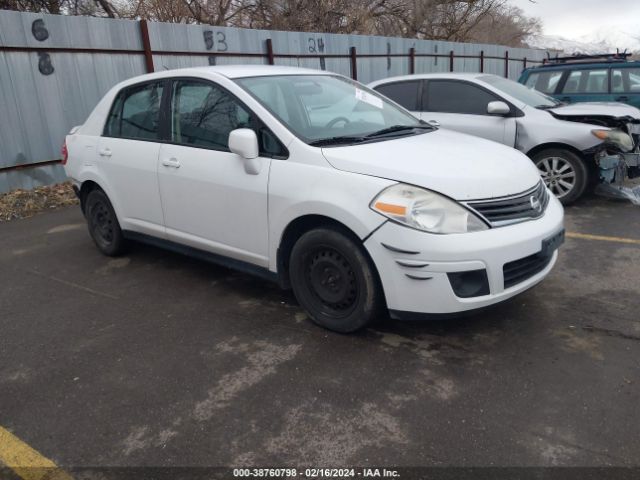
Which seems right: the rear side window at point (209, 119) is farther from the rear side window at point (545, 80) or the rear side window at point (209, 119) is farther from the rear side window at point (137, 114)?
the rear side window at point (545, 80)

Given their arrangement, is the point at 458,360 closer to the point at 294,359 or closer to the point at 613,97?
the point at 294,359

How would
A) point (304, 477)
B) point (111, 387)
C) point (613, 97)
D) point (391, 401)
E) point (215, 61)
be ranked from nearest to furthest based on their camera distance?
point (304, 477) < point (391, 401) < point (111, 387) < point (613, 97) < point (215, 61)

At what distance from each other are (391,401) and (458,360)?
57 cm

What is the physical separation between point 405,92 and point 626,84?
159 inches

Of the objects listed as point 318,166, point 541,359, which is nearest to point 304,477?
point 541,359

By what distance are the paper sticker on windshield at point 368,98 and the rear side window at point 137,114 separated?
5.23 feet

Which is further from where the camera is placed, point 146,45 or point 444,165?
point 146,45

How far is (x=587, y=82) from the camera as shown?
8.88 metres

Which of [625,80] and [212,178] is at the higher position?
[625,80]

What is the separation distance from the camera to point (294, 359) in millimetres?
3162

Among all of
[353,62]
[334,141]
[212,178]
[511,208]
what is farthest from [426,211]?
[353,62]

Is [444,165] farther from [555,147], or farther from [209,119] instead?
[555,147]

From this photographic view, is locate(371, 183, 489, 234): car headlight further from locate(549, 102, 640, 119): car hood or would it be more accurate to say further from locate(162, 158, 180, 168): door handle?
locate(549, 102, 640, 119): car hood

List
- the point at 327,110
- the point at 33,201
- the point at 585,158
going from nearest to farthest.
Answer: the point at 327,110 < the point at 585,158 < the point at 33,201
